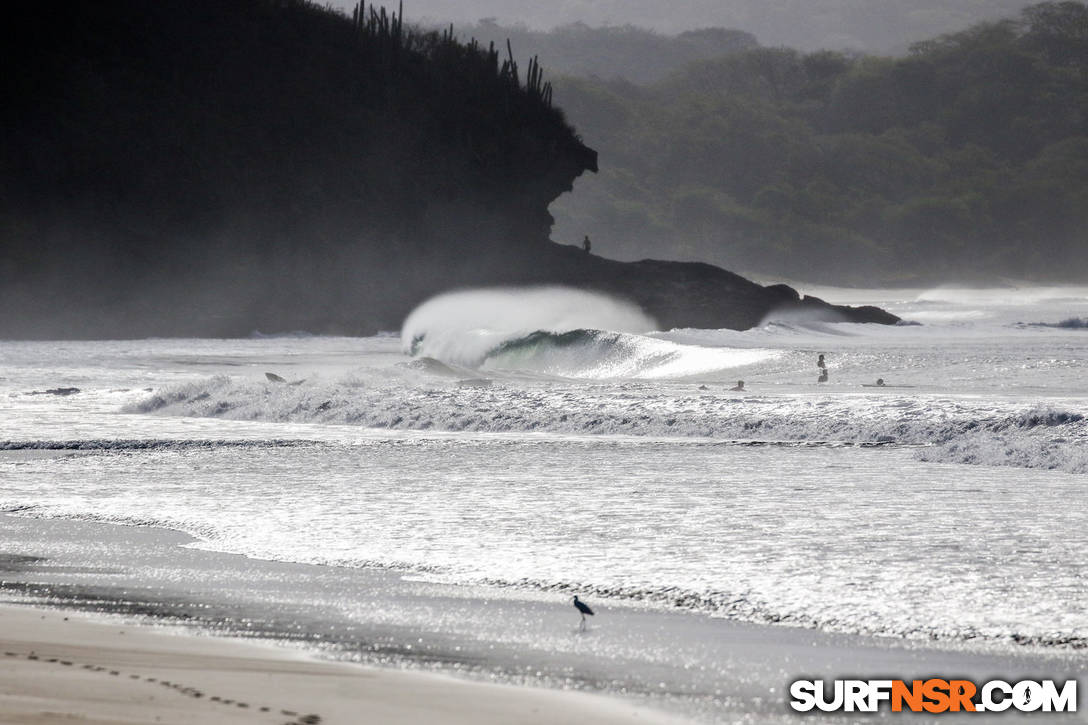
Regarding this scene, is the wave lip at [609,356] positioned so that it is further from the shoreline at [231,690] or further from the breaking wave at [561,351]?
the shoreline at [231,690]

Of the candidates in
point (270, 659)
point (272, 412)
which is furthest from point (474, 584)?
point (272, 412)

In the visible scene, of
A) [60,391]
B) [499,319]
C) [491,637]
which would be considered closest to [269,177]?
[499,319]

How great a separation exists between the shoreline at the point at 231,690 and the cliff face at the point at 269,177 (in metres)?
60.4

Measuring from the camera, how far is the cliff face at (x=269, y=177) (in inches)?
2559

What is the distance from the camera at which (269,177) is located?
7419 centimetres

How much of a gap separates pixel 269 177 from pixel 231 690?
7256 centimetres

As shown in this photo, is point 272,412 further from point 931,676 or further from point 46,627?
point 931,676

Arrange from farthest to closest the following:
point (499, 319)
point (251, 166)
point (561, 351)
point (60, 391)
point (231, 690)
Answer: point (251, 166), point (499, 319), point (561, 351), point (60, 391), point (231, 690)

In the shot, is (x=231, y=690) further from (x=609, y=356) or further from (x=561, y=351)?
(x=561, y=351)

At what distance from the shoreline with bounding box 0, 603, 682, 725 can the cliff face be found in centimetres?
6043

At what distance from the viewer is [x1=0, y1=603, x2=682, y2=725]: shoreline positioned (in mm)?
3865

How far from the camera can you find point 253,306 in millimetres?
70562

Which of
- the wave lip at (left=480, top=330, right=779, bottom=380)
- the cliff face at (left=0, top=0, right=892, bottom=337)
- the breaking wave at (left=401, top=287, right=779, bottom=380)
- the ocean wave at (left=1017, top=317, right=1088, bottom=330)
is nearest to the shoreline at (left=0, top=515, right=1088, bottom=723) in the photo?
the breaking wave at (left=401, top=287, right=779, bottom=380)

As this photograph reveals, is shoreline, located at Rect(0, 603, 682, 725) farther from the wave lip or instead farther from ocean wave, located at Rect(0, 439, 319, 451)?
the wave lip
